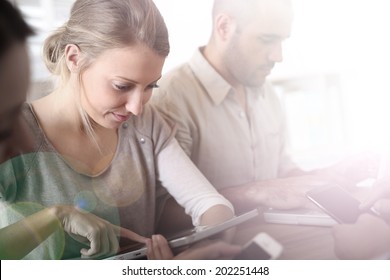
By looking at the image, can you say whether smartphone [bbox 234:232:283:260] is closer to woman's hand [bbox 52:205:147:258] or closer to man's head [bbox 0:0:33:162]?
woman's hand [bbox 52:205:147:258]

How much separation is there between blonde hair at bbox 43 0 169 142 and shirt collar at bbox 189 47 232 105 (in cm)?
8

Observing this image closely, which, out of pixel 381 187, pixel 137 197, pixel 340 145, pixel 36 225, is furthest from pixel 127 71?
pixel 381 187

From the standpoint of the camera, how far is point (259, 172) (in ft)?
4.11

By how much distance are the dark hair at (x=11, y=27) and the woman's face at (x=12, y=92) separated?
0.02m

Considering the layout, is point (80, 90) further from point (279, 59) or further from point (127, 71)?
point (279, 59)

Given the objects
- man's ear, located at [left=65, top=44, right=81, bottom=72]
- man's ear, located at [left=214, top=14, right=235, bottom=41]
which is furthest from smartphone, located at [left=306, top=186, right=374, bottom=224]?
man's ear, located at [left=65, top=44, right=81, bottom=72]

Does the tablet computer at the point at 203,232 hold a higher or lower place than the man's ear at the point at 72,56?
lower

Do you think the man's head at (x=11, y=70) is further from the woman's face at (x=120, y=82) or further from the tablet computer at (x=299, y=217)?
the tablet computer at (x=299, y=217)

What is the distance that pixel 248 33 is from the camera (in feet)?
3.97

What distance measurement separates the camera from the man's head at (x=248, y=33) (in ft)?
3.98

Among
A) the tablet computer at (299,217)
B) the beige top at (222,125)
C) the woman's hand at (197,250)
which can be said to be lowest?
the woman's hand at (197,250)

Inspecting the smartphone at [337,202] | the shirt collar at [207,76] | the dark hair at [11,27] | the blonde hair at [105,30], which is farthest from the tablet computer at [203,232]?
the dark hair at [11,27]

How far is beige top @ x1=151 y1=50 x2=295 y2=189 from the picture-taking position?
4.04 feet

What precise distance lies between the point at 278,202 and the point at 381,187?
9.8 inches
